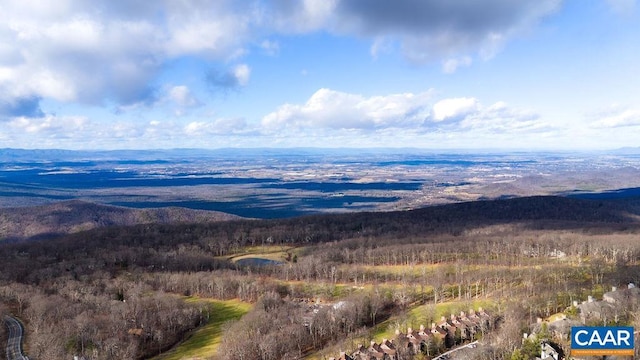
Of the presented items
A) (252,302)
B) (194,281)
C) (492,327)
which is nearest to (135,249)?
(194,281)

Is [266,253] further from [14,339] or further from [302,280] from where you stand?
[14,339]

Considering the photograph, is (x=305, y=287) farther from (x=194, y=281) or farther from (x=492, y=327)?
(x=492, y=327)

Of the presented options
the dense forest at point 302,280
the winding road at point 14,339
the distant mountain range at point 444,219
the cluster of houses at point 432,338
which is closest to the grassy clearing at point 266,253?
the dense forest at point 302,280

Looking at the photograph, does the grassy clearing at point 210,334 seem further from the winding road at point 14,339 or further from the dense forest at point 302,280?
the winding road at point 14,339

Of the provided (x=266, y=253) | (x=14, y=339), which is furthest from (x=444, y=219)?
(x=14, y=339)

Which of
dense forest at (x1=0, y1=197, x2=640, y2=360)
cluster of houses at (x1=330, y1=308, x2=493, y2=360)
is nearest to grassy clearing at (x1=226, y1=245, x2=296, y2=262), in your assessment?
dense forest at (x1=0, y1=197, x2=640, y2=360)
